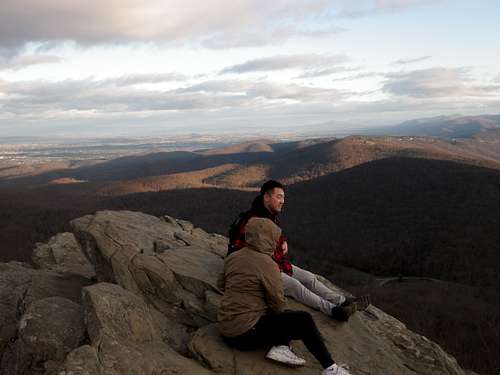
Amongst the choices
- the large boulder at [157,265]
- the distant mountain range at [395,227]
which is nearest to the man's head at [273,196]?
the large boulder at [157,265]

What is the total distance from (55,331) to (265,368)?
507 centimetres

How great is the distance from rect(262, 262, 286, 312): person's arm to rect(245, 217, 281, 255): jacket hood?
371 millimetres

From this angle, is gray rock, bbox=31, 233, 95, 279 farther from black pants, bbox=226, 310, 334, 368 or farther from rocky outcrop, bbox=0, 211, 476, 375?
black pants, bbox=226, 310, 334, 368

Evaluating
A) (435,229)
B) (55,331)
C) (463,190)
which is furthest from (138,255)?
(463,190)

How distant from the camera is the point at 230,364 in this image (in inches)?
369

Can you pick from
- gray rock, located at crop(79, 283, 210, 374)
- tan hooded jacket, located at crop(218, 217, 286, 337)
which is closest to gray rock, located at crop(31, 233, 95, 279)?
gray rock, located at crop(79, 283, 210, 374)

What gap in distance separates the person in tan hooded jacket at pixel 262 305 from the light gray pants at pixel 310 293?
299 centimetres

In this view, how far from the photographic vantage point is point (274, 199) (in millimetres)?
11641

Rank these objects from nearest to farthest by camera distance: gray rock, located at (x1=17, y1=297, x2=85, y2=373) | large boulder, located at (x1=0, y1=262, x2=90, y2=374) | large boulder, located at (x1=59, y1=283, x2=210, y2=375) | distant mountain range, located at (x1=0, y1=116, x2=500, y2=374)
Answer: large boulder, located at (x1=59, y1=283, x2=210, y2=375) < gray rock, located at (x1=17, y1=297, x2=85, y2=373) < large boulder, located at (x1=0, y1=262, x2=90, y2=374) < distant mountain range, located at (x1=0, y1=116, x2=500, y2=374)

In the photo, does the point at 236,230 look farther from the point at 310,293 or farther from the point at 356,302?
the point at 356,302

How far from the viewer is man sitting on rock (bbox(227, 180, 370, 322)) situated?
460 inches

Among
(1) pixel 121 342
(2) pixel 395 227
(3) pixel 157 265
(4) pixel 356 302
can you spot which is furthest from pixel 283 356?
(2) pixel 395 227

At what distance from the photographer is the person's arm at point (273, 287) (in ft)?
29.1

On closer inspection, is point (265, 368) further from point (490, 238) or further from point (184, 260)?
point (490, 238)
